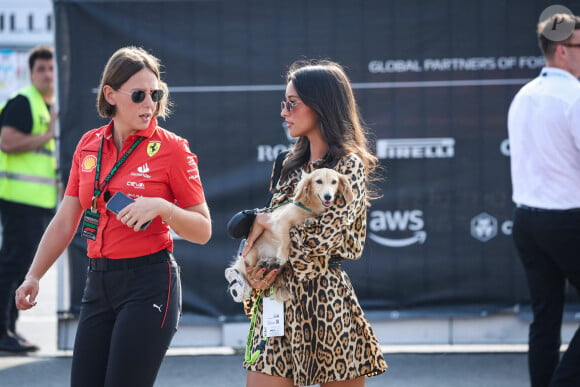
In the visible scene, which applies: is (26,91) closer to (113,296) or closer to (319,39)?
(319,39)

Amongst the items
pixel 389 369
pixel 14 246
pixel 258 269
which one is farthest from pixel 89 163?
pixel 14 246

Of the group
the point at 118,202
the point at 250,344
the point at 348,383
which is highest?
the point at 118,202

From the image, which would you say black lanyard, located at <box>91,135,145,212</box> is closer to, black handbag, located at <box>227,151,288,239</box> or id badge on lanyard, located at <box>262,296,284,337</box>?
black handbag, located at <box>227,151,288,239</box>

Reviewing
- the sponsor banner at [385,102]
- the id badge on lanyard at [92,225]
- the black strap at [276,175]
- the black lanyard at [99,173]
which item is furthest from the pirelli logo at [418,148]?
the id badge on lanyard at [92,225]

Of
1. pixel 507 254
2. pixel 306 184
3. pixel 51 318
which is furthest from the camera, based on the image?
pixel 51 318

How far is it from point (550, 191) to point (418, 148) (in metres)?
2.08

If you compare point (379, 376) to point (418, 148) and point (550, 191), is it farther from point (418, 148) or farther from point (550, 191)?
point (550, 191)

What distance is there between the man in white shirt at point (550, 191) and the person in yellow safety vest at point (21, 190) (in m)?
3.86

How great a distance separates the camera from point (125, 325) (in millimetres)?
3529

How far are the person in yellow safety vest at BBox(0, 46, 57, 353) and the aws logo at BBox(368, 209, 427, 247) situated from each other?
8.66 ft

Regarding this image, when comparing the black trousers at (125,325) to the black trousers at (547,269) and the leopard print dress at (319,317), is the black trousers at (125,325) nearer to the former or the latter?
the leopard print dress at (319,317)

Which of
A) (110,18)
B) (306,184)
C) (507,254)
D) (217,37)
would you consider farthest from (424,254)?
(306,184)

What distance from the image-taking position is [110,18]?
6.85 meters

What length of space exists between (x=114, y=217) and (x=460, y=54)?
3971mm
